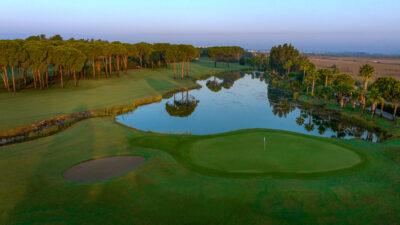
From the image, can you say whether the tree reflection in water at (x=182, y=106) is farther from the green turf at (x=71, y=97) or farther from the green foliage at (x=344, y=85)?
the green foliage at (x=344, y=85)

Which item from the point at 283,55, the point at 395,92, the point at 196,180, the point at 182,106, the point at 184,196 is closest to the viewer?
the point at 184,196

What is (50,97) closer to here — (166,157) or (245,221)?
(166,157)

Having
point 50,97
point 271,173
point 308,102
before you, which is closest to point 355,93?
point 308,102

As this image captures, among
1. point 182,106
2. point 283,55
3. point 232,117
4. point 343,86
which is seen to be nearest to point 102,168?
A: point 232,117

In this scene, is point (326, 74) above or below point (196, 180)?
above

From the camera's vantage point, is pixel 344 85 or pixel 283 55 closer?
pixel 344 85

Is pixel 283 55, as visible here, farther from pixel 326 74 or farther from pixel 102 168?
pixel 102 168
